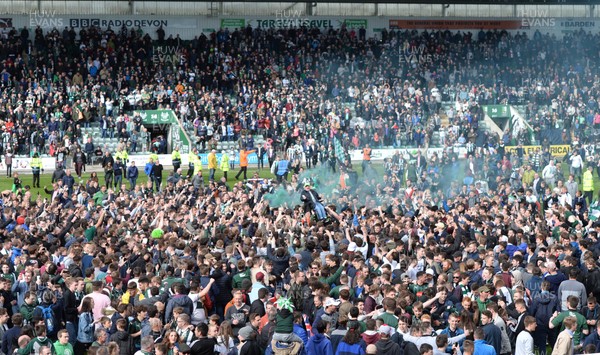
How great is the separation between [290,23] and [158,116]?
12.9 meters

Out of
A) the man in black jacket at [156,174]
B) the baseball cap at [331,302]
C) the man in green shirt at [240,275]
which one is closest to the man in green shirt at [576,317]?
the baseball cap at [331,302]

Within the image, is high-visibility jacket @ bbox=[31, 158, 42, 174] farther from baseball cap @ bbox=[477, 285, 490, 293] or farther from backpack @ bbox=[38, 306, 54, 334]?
baseball cap @ bbox=[477, 285, 490, 293]

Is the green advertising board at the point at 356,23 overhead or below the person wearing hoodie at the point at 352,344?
overhead

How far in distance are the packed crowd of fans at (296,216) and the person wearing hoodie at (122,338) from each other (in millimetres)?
21

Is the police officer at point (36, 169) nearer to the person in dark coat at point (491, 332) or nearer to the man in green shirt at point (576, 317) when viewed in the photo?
the man in green shirt at point (576, 317)

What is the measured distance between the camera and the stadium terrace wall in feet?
169

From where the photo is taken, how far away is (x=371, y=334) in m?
11.7

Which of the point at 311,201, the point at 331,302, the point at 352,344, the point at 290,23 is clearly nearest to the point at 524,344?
the point at 352,344

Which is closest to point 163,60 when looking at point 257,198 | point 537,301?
point 257,198

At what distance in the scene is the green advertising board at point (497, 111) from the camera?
49.7m

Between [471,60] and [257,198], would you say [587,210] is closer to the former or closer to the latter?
[257,198]

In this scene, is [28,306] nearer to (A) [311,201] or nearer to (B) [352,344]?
(B) [352,344]

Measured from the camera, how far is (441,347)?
1156 centimetres

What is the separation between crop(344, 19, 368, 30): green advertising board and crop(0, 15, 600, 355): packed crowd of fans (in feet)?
5.80
